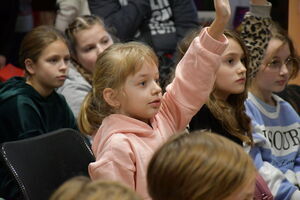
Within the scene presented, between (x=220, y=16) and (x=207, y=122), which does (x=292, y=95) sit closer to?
(x=207, y=122)

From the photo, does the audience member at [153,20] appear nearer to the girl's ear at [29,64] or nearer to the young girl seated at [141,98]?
the girl's ear at [29,64]

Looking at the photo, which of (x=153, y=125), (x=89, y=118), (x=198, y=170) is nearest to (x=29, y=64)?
(x=89, y=118)

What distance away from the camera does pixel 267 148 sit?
2.82m

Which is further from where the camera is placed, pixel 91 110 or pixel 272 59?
pixel 272 59

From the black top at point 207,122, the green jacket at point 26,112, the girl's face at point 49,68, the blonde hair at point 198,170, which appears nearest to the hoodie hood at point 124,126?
the black top at point 207,122

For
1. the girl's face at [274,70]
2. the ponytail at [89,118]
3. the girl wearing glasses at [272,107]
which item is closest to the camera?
the ponytail at [89,118]

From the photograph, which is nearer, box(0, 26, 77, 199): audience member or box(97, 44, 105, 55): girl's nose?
box(0, 26, 77, 199): audience member

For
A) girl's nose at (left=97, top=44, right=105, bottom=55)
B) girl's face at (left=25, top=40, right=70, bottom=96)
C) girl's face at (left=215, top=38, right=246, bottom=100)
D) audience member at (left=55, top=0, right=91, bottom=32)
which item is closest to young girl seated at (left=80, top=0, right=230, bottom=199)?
girl's face at (left=215, top=38, right=246, bottom=100)

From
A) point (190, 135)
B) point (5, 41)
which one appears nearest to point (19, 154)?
point (190, 135)

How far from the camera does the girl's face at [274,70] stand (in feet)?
10.1

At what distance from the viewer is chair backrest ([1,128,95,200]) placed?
225 cm

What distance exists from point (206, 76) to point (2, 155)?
722mm

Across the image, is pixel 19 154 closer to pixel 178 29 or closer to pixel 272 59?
pixel 272 59

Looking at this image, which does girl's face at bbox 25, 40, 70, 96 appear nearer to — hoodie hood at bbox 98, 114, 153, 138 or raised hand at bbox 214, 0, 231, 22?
hoodie hood at bbox 98, 114, 153, 138
